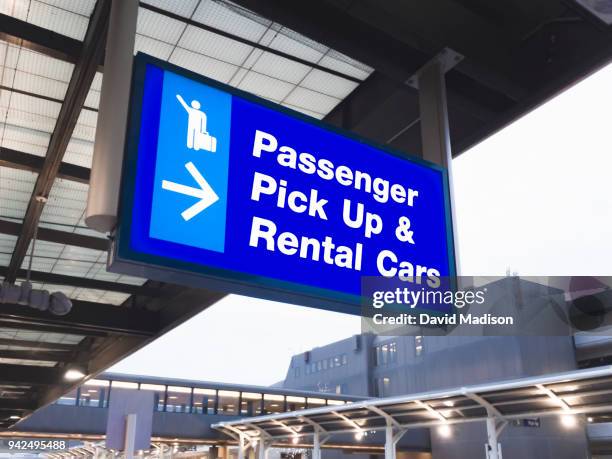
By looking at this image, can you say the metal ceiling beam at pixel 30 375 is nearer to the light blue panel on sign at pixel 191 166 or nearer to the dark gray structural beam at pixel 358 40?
the dark gray structural beam at pixel 358 40

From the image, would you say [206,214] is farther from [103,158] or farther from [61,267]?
[61,267]

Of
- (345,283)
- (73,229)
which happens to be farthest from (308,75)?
(73,229)

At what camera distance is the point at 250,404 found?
125 feet

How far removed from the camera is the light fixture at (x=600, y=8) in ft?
10.1

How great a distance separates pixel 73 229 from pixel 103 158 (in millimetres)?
6528

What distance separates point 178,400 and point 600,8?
3468 cm

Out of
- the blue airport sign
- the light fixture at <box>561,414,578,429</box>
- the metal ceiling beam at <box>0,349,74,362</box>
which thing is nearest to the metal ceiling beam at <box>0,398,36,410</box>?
the metal ceiling beam at <box>0,349,74,362</box>

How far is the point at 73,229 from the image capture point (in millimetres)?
8469

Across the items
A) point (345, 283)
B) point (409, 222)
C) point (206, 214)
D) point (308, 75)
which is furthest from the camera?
point (308, 75)

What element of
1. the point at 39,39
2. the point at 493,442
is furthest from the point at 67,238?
the point at 493,442

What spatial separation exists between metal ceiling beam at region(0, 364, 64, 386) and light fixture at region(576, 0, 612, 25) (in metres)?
15.2

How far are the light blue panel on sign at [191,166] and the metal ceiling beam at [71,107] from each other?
5.30 ft

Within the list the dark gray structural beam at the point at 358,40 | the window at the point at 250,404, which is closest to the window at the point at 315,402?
the window at the point at 250,404

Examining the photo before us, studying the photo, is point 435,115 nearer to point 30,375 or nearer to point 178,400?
point 30,375
